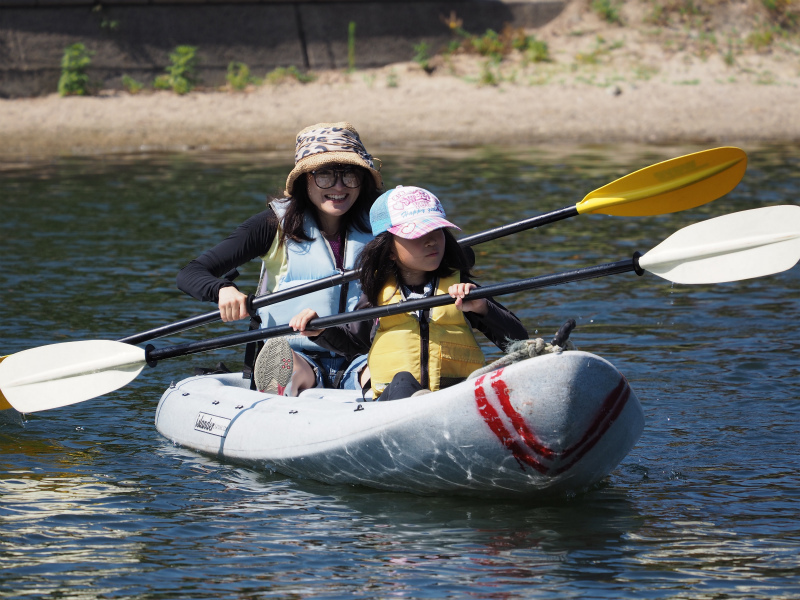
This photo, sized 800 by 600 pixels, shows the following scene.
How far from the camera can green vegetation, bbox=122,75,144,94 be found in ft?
54.2

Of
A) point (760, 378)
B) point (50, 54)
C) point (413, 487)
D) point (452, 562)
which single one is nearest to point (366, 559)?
point (452, 562)

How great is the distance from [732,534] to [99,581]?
6.37ft

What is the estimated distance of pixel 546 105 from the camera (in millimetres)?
16016

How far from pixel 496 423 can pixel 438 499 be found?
0.53m

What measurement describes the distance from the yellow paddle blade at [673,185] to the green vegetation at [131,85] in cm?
1246

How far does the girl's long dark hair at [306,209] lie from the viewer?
482cm

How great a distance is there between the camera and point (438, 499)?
418 centimetres

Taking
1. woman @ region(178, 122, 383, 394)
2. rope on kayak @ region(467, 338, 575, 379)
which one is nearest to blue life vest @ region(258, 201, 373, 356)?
woman @ region(178, 122, 383, 394)

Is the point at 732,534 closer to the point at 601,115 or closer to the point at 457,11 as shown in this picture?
the point at 601,115

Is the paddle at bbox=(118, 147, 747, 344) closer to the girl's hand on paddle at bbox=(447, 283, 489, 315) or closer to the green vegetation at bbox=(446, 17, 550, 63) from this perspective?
the girl's hand on paddle at bbox=(447, 283, 489, 315)

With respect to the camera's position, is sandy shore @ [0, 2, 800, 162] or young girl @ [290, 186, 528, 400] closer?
young girl @ [290, 186, 528, 400]

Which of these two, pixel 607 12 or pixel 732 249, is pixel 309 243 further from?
pixel 607 12

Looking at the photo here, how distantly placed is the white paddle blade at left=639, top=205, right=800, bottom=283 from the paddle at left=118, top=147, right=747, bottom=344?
71 cm

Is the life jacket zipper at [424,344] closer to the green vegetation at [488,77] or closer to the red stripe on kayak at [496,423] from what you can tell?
the red stripe on kayak at [496,423]
